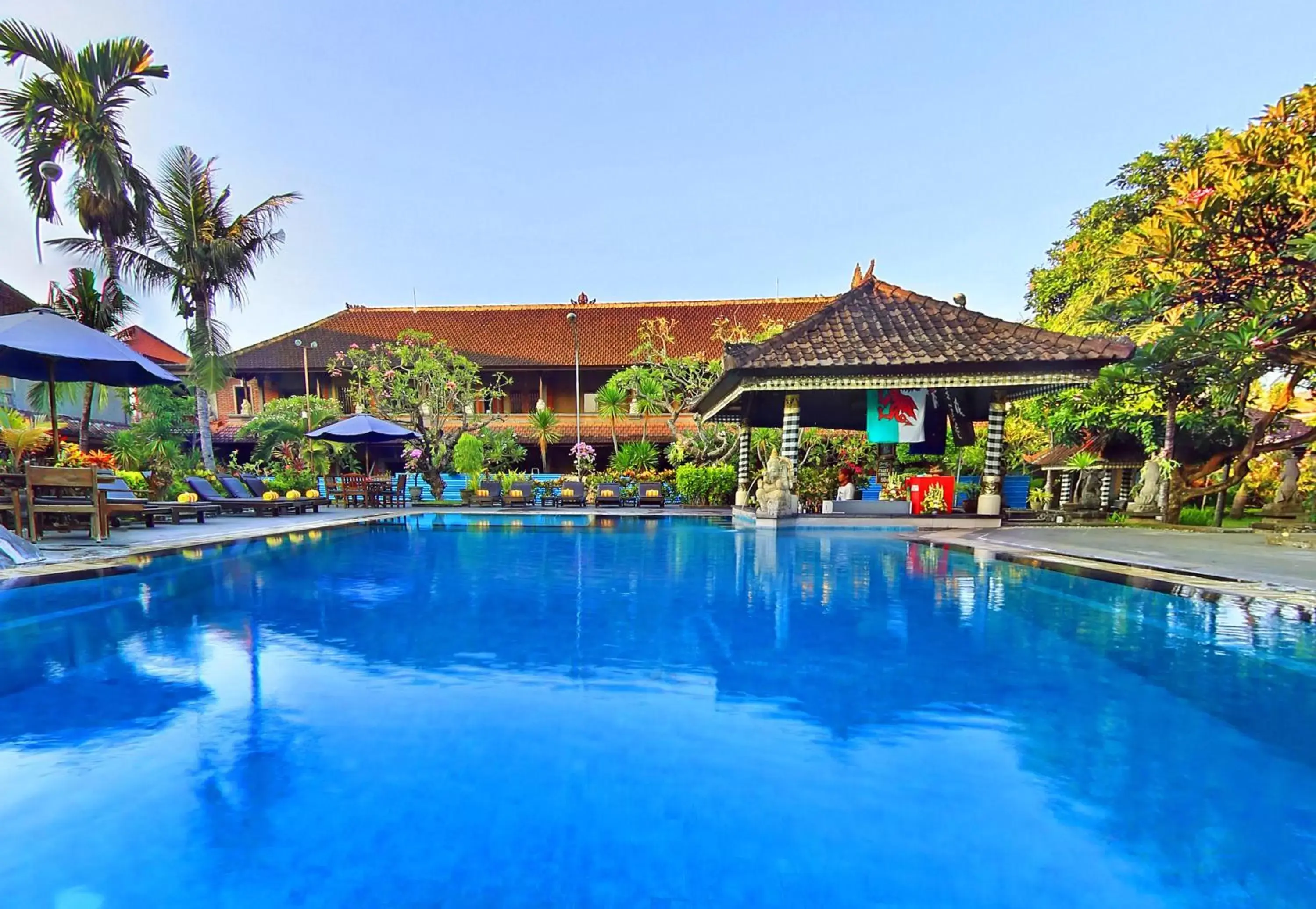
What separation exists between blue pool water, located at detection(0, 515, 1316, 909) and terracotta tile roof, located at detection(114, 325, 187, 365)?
32489 mm

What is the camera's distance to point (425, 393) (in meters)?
18.9

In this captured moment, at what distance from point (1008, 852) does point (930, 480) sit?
39.7ft

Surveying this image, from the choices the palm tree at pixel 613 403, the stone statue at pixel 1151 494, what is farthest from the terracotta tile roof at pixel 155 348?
the stone statue at pixel 1151 494

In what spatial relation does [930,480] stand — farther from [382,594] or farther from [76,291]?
[76,291]

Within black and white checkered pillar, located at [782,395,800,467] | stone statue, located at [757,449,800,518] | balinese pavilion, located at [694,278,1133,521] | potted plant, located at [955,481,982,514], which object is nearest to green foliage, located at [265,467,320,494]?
balinese pavilion, located at [694,278,1133,521]

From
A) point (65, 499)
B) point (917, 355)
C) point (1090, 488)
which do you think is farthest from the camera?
point (1090, 488)

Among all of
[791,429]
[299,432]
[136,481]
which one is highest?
[299,432]

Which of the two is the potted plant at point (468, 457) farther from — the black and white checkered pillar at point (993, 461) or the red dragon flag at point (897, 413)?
the black and white checkered pillar at point (993, 461)

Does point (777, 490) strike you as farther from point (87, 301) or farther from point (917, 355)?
point (87, 301)

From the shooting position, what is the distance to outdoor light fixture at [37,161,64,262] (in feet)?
34.2

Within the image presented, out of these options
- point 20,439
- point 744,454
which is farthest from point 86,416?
point 744,454

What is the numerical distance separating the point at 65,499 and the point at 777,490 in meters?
11.3

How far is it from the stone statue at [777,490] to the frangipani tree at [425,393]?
10.8 meters

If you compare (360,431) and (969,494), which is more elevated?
(360,431)
